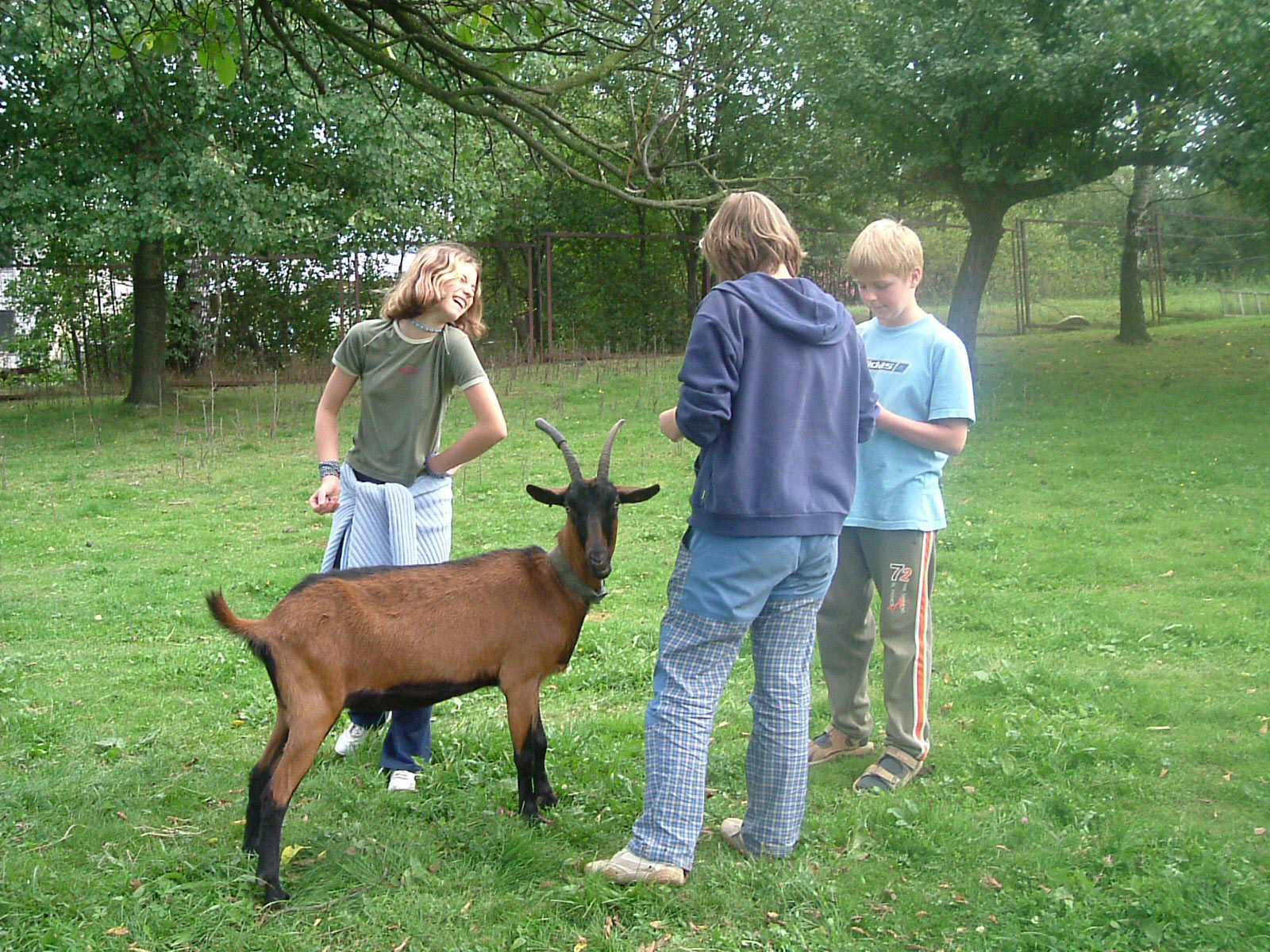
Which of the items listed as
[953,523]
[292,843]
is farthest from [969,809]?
Answer: [953,523]

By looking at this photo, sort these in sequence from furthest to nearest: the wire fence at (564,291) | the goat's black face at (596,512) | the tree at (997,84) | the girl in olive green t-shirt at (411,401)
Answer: the wire fence at (564,291) < the tree at (997,84) < the girl in olive green t-shirt at (411,401) < the goat's black face at (596,512)

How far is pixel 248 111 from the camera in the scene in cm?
1447

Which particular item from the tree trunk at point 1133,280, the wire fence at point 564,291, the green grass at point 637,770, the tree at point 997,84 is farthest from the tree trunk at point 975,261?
the green grass at point 637,770

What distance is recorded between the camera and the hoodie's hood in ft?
11.3

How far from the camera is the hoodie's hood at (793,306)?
11.3 ft

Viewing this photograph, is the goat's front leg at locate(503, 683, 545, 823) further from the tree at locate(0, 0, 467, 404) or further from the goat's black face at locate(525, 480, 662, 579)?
the tree at locate(0, 0, 467, 404)

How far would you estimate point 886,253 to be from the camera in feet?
13.9

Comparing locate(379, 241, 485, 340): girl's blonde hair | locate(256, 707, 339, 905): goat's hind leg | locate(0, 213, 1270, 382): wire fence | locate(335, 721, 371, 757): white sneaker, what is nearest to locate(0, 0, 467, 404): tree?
locate(0, 213, 1270, 382): wire fence

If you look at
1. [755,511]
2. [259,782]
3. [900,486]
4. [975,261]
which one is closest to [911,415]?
[900,486]

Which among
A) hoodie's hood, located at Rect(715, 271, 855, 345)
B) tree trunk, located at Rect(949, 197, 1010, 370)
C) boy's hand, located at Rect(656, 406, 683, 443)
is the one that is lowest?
boy's hand, located at Rect(656, 406, 683, 443)

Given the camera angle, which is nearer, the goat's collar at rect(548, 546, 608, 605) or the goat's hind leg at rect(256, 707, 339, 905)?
the goat's hind leg at rect(256, 707, 339, 905)

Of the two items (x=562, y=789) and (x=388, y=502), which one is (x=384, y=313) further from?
(x=562, y=789)

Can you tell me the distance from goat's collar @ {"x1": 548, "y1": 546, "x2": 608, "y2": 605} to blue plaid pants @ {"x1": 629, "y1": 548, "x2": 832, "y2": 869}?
1.55 ft

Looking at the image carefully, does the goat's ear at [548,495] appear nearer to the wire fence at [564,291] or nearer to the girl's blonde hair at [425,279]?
the girl's blonde hair at [425,279]
